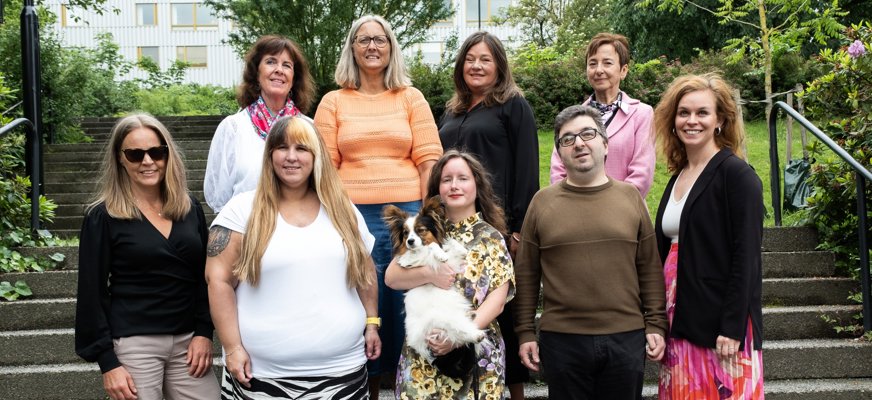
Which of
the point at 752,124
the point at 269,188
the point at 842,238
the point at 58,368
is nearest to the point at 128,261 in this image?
the point at 269,188

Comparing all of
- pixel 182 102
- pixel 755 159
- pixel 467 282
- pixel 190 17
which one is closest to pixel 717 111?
Result: pixel 467 282

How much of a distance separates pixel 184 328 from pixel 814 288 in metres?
4.57

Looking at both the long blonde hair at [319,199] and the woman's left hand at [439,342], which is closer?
the long blonde hair at [319,199]

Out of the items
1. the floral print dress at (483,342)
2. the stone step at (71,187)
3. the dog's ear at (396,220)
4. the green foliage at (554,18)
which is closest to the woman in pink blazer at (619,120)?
the floral print dress at (483,342)

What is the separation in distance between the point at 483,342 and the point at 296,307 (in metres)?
0.87

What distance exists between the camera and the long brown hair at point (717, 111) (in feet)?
10.5

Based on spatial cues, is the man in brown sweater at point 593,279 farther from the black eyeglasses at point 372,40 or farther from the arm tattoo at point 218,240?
the arm tattoo at point 218,240

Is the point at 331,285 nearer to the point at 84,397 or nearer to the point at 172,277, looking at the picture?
the point at 172,277

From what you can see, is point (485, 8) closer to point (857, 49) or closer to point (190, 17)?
point (190, 17)

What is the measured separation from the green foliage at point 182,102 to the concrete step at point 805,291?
16.7 m

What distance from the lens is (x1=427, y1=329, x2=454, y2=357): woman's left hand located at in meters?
3.03

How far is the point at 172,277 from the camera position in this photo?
9.97 ft

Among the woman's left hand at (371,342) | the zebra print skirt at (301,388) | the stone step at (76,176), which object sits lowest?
the zebra print skirt at (301,388)

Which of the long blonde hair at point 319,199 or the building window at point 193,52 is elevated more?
the building window at point 193,52
